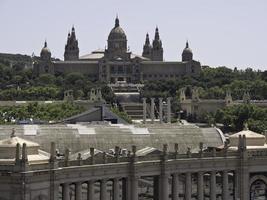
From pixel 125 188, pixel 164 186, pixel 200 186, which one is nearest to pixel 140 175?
pixel 125 188

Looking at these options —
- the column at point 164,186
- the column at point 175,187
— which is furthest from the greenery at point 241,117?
the column at point 164,186

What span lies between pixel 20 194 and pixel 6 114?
3742 inches

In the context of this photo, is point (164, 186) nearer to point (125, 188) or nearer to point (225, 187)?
point (125, 188)

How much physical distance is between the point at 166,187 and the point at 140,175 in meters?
2.36

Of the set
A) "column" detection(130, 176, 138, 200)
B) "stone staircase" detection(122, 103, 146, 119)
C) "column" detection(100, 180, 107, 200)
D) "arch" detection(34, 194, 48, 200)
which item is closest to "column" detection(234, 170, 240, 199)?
"column" detection(130, 176, 138, 200)

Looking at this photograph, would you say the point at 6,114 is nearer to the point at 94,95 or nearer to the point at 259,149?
the point at 94,95

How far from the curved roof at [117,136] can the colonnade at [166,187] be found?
504 centimetres

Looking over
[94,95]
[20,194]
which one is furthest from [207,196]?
[94,95]

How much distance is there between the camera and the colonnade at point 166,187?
5131 centimetres

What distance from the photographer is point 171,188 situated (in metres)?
57.5

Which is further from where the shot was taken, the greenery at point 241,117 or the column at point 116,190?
the greenery at point 241,117

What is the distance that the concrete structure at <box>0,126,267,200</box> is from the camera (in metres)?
46.6

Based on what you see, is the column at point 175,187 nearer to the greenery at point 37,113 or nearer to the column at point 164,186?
the column at point 164,186

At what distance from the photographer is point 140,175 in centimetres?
5428
